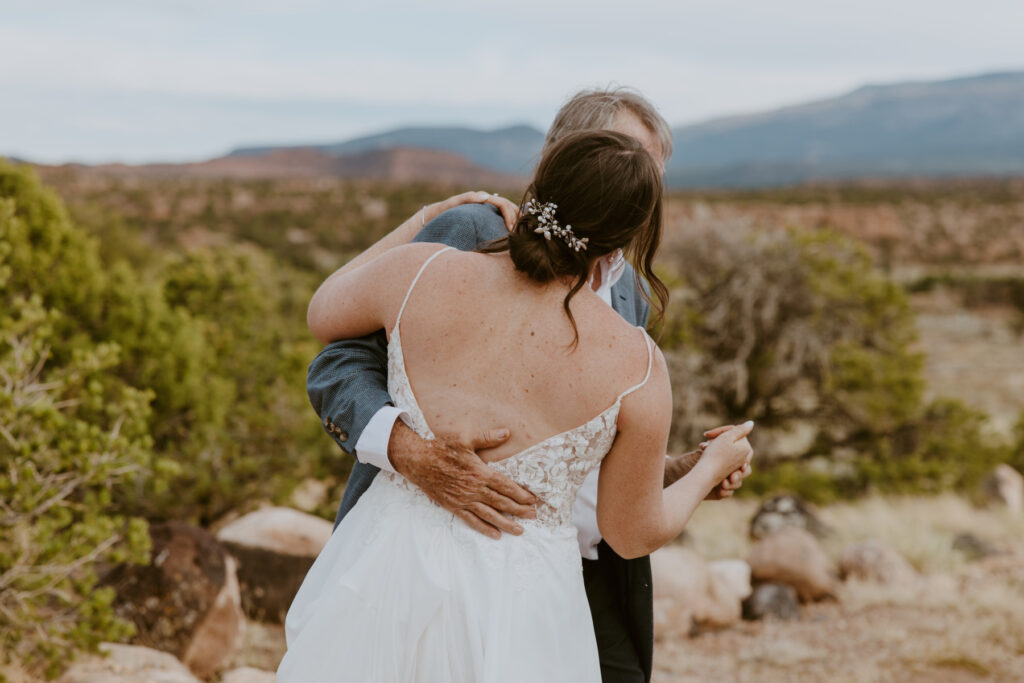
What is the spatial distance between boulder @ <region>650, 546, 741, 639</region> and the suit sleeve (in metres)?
4.66

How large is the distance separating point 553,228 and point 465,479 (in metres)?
0.50

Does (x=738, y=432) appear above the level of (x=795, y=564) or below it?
above

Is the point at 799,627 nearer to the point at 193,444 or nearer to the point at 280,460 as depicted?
the point at 280,460

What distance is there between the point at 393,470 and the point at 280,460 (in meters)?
5.04

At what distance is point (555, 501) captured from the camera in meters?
1.73

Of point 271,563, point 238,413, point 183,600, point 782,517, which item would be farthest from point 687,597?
point 238,413

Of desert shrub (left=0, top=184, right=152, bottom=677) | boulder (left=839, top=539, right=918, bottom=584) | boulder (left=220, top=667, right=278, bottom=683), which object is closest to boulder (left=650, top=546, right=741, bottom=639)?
boulder (left=839, top=539, right=918, bottom=584)

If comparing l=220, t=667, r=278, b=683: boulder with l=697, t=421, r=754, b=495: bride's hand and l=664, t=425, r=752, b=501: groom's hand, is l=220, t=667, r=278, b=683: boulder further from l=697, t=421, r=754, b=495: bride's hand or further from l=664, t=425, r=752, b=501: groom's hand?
l=697, t=421, r=754, b=495: bride's hand

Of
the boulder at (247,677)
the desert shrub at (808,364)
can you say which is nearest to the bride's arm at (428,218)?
the boulder at (247,677)

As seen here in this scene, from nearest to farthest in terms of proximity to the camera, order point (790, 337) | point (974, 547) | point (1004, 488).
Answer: point (974, 547) < point (1004, 488) < point (790, 337)

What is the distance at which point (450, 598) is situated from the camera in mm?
1659

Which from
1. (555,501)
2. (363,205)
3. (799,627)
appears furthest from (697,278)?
(363,205)

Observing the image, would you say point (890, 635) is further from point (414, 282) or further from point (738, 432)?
point (414, 282)

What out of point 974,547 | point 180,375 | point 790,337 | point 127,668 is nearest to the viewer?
point 127,668
